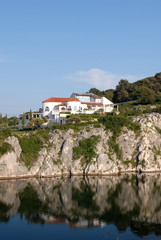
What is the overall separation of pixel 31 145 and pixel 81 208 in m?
25.8

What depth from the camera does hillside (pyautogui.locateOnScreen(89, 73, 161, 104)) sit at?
9131 cm

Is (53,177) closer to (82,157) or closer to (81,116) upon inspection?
(82,157)

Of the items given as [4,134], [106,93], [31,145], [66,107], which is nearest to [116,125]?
[66,107]

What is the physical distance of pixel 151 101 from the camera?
89.8 m

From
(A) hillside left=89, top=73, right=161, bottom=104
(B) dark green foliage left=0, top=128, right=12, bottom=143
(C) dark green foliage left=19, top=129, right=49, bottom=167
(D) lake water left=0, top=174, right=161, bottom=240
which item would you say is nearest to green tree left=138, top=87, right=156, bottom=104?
(A) hillside left=89, top=73, right=161, bottom=104

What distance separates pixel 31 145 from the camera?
205 ft

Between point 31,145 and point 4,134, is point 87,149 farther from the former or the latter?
point 4,134

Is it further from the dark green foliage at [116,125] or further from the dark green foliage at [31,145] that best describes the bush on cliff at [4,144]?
the dark green foliage at [116,125]

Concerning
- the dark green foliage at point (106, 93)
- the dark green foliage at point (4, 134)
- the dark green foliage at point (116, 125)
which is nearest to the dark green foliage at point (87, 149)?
the dark green foliage at point (116, 125)

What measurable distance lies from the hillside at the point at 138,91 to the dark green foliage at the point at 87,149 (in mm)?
32971

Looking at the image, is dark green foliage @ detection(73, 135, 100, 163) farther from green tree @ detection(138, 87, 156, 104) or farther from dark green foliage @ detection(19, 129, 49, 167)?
green tree @ detection(138, 87, 156, 104)

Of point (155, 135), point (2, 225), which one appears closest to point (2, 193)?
point (2, 225)

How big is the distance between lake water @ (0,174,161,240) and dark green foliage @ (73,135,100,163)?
22.0 ft

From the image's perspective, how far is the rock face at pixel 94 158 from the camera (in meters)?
59.8
